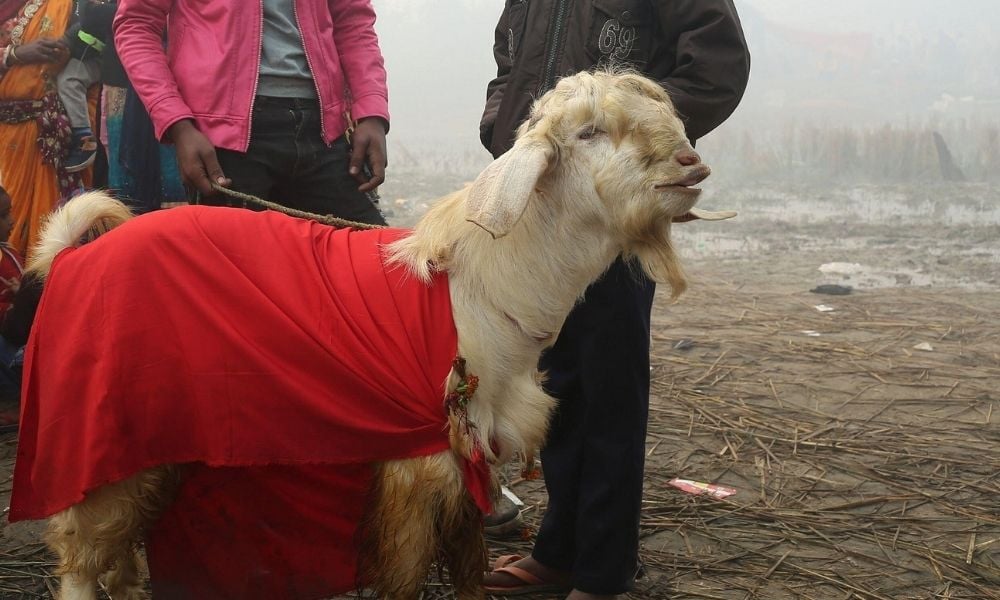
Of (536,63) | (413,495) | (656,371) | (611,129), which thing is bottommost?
(656,371)

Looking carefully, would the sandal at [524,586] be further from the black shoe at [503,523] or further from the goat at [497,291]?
the goat at [497,291]

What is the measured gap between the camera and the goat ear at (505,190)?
2299mm

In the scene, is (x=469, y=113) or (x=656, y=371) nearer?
(x=656, y=371)

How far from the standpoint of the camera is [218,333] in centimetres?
246

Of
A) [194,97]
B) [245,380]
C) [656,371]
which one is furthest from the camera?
[656,371]

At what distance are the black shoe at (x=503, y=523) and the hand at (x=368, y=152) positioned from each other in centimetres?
140

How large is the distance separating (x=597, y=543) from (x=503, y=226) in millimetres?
1291

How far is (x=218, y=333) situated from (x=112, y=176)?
116 inches

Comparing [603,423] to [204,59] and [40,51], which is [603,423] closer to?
[204,59]

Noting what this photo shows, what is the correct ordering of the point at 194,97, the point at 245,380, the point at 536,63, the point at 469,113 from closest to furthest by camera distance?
1. the point at 245,380
2. the point at 536,63
3. the point at 194,97
4. the point at 469,113

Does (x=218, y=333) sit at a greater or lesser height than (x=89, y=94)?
lesser

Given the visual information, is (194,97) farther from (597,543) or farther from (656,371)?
(656,371)

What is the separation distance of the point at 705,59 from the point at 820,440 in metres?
2.78

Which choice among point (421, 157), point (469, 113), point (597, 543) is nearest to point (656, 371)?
point (597, 543)
